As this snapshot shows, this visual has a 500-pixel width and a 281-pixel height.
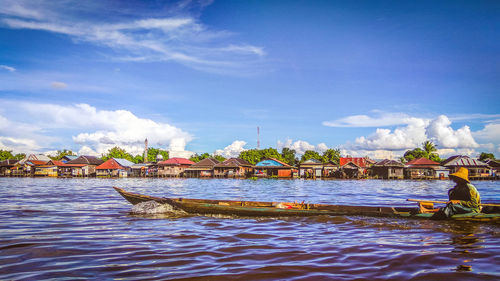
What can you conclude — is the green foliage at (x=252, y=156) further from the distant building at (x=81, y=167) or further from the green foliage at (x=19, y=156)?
the green foliage at (x=19, y=156)

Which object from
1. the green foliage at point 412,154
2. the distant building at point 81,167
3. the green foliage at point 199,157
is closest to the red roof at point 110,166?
the distant building at point 81,167

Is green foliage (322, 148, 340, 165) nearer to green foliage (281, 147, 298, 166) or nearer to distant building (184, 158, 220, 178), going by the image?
green foliage (281, 147, 298, 166)

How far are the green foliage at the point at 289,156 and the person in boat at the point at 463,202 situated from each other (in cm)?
5897

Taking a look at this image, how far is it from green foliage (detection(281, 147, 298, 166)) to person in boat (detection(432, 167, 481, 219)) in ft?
193

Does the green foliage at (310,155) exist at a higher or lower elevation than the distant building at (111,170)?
higher

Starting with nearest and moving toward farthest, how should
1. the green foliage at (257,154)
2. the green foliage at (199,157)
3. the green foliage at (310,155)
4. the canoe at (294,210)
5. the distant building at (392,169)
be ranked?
the canoe at (294,210)
the distant building at (392,169)
the green foliage at (310,155)
the green foliage at (257,154)
the green foliage at (199,157)

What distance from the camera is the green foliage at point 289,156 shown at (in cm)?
6838

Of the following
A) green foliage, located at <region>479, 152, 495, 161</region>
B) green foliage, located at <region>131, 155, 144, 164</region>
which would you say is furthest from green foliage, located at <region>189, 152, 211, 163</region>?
green foliage, located at <region>479, 152, 495, 161</region>

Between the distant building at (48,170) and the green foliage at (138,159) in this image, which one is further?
the green foliage at (138,159)

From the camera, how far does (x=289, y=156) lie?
69125mm

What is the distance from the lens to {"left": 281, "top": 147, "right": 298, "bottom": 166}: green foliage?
6838 centimetres

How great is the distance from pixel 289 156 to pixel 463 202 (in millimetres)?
61047

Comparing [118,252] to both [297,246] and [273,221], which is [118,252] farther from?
[273,221]

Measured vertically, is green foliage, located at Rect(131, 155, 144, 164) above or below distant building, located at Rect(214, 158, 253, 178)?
above
